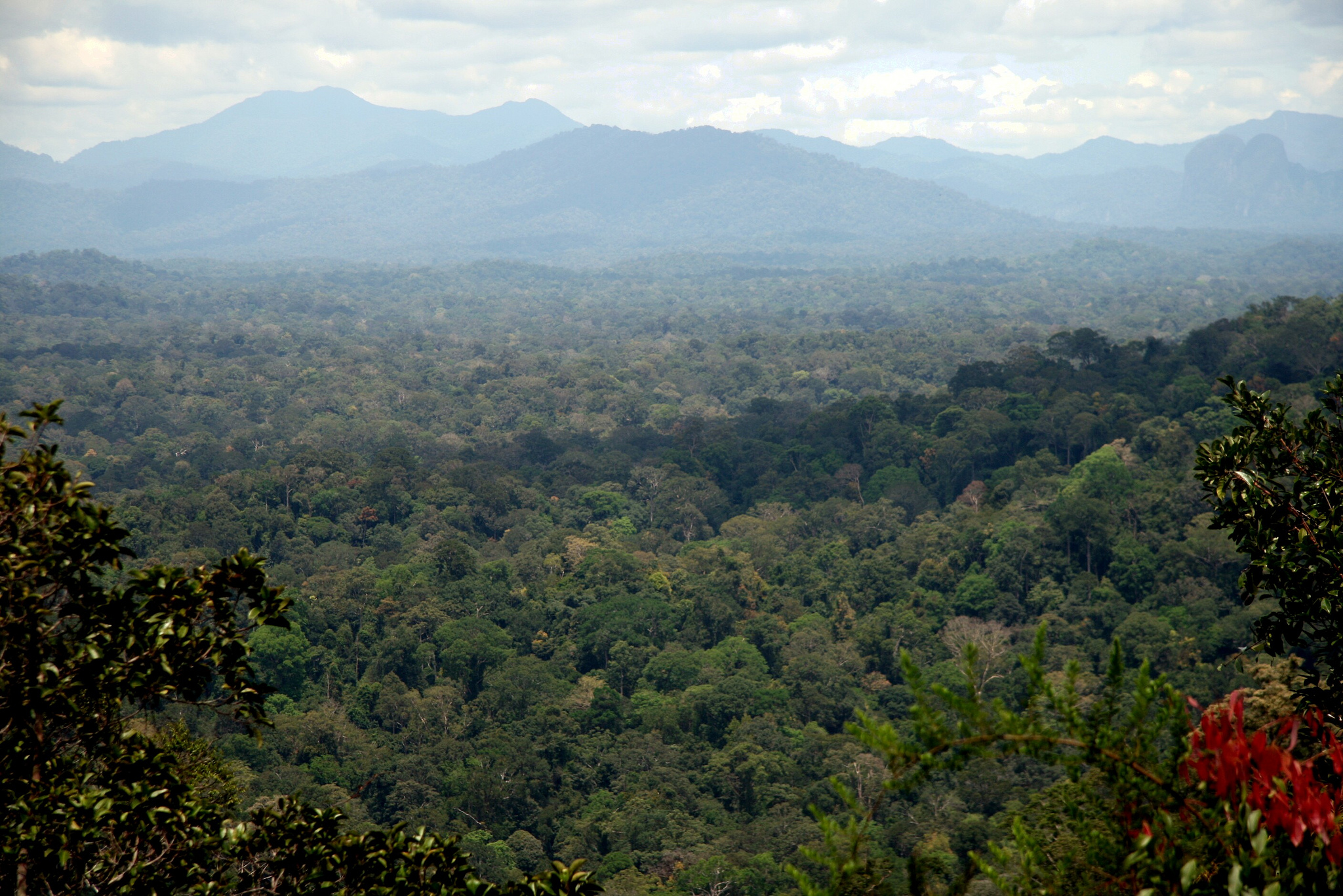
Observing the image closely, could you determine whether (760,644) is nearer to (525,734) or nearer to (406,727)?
(525,734)

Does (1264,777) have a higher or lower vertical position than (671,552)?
higher

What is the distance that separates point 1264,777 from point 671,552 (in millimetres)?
33684

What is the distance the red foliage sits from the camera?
11.1 ft

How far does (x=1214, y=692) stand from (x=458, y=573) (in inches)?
838

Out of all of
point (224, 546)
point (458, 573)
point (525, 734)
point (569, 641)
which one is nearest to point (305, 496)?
point (224, 546)

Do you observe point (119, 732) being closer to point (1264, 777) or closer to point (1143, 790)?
point (1143, 790)

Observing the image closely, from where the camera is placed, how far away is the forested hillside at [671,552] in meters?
21.2

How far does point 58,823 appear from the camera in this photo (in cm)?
438

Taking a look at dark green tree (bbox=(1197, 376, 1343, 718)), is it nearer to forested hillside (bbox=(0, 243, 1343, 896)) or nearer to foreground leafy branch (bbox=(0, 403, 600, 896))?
forested hillside (bbox=(0, 243, 1343, 896))

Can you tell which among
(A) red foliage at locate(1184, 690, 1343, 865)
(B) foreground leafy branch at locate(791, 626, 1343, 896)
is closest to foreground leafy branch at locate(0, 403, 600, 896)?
(B) foreground leafy branch at locate(791, 626, 1343, 896)

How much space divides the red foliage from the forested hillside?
69 cm

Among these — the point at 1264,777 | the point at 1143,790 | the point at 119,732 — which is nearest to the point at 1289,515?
the point at 1264,777

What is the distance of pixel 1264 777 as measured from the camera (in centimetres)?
356

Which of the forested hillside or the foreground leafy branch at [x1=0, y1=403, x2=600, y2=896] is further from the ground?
the foreground leafy branch at [x1=0, y1=403, x2=600, y2=896]
